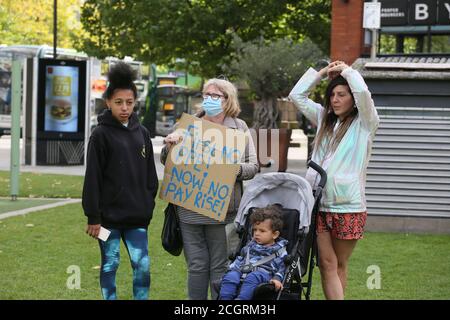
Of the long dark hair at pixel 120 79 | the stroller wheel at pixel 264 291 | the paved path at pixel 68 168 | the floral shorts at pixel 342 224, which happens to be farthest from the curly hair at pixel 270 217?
the paved path at pixel 68 168

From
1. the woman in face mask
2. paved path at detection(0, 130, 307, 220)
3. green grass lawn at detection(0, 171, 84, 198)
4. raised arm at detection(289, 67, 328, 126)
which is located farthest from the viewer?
green grass lawn at detection(0, 171, 84, 198)

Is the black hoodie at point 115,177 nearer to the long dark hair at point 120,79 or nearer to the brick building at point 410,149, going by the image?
the long dark hair at point 120,79

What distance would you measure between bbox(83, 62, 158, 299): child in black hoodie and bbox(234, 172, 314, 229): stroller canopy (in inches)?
26.3

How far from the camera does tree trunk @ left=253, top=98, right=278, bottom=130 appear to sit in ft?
80.0

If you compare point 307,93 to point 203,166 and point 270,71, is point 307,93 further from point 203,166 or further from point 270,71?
point 270,71

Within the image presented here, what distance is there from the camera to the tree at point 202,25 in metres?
26.5

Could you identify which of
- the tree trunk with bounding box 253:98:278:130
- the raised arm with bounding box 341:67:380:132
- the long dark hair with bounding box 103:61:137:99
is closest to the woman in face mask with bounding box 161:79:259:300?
the long dark hair with bounding box 103:61:137:99

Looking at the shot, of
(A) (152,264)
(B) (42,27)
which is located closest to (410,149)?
(A) (152,264)

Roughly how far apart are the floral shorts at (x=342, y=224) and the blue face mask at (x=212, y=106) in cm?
111

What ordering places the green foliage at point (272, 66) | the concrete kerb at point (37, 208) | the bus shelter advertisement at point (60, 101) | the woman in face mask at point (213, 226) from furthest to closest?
1. the green foliage at point (272, 66)
2. the bus shelter advertisement at point (60, 101)
3. the concrete kerb at point (37, 208)
4. the woman in face mask at point (213, 226)

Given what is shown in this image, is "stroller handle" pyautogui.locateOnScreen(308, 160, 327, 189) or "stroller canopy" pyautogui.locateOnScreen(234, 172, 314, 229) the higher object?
"stroller handle" pyautogui.locateOnScreen(308, 160, 327, 189)

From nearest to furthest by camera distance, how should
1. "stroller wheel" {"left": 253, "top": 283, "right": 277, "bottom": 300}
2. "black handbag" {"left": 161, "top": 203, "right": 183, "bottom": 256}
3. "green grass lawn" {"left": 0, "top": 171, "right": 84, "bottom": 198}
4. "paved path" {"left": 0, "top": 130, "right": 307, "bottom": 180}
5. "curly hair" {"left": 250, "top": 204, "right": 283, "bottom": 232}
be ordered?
"stroller wheel" {"left": 253, "top": 283, "right": 277, "bottom": 300}, "curly hair" {"left": 250, "top": 204, "right": 283, "bottom": 232}, "black handbag" {"left": 161, "top": 203, "right": 183, "bottom": 256}, "green grass lawn" {"left": 0, "top": 171, "right": 84, "bottom": 198}, "paved path" {"left": 0, "top": 130, "right": 307, "bottom": 180}

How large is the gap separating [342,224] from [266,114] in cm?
1780

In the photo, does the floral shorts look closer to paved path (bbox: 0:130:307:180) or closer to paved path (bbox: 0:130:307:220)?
paved path (bbox: 0:130:307:220)
